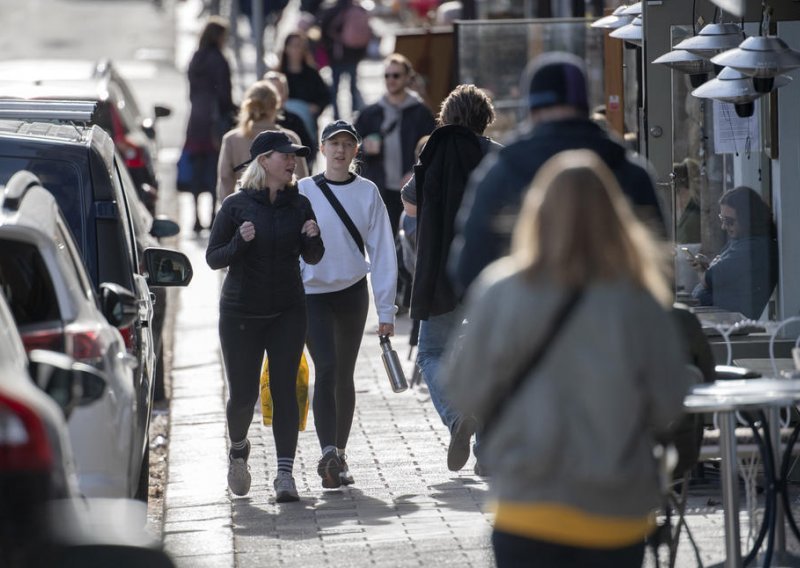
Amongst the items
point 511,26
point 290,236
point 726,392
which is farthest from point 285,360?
point 511,26

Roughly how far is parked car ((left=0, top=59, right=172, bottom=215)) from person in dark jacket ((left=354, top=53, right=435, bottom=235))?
6.52 ft

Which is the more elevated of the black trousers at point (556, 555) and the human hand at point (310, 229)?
the human hand at point (310, 229)

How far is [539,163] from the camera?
5.46m

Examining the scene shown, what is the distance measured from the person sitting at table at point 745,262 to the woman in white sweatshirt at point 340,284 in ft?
5.44

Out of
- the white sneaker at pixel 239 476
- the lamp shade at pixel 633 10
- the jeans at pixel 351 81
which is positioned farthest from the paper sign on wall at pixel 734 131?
the jeans at pixel 351 81

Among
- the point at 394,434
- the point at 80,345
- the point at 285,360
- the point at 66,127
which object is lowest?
the point at 394,434

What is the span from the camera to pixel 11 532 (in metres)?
4.32

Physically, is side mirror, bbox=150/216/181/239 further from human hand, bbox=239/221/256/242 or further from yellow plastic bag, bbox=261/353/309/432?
human hand, bbox=239/221/256/242

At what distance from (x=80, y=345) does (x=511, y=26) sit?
10.2 meters

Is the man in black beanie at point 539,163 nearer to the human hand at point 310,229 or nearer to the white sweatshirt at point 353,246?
the human hand at point 310,229

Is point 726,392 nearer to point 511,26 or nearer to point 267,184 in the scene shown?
point 267,184

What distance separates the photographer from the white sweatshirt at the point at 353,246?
27.9 feet

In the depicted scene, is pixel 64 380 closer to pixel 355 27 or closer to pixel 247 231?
pixel 247 231

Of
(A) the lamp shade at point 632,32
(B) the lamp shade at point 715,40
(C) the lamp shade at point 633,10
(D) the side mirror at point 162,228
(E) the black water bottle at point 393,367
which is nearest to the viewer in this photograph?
(B) the lamp shade at point 715,40
